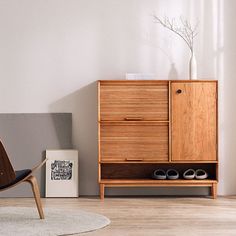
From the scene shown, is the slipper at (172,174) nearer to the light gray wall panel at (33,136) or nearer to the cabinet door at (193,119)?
the cabinet door at (193,119)

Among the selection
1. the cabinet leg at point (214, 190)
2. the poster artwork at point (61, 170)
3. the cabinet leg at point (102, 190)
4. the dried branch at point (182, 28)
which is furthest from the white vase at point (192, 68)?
the poster artwork at point (61, 170)

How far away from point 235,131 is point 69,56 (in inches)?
73.0

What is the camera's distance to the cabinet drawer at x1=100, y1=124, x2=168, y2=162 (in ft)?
21.1

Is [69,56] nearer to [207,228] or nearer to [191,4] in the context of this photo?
[191,4]

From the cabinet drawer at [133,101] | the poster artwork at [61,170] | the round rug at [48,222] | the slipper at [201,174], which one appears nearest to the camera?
the round rug at [48,222]

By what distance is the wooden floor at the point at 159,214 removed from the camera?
4.66m

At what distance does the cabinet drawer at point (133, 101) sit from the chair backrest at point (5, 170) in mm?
1731

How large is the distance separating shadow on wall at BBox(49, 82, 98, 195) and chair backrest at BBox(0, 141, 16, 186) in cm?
194

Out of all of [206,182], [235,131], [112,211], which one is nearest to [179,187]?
[206,182]

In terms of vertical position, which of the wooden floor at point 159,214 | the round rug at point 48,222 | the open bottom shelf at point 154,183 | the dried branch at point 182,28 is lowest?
the wooden floor at point 159,214

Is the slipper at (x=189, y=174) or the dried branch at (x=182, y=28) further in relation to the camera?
the dried branch at (x=182, y=28)

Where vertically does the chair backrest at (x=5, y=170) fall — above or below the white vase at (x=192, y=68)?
below

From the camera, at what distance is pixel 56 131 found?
22.1 ft

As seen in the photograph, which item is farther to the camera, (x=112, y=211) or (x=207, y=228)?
(x=112, y=211)
